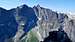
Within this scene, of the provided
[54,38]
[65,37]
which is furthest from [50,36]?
[65,37]

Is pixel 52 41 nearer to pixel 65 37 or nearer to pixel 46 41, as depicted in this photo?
pixel 46 41

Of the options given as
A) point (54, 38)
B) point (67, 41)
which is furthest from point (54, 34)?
point (67, 41)

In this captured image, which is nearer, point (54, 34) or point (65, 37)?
point (54, 34)

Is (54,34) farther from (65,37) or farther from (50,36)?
(65,37)

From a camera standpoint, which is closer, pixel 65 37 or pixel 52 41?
pixel 52 41

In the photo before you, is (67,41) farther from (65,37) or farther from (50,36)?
(50,36)

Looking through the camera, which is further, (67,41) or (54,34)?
(67,41)

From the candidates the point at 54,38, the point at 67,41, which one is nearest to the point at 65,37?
the point at 67,41
